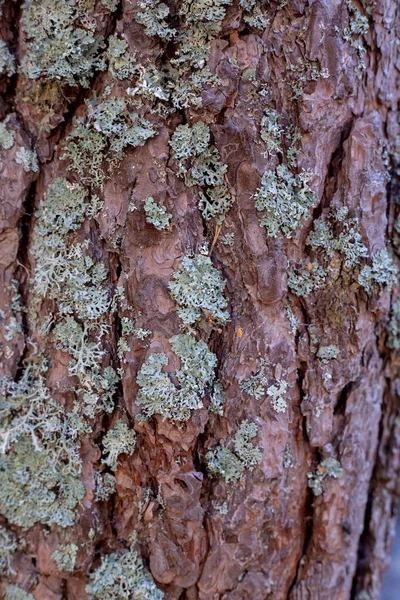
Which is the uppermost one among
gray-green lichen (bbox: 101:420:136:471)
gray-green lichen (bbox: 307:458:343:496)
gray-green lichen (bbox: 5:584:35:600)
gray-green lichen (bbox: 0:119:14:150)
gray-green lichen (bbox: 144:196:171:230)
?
gray-green lichen (bbox: 0:119:14:150)

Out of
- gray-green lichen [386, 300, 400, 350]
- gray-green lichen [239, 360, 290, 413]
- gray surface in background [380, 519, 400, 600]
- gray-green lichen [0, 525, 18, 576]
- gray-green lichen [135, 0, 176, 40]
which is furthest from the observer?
gray surface in background [380, 519, 400, 600]

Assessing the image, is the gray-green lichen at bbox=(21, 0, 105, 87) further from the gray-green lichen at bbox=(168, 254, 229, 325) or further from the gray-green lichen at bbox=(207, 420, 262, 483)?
the gray-green lichen at bbox=(207, 420, 262, 483)

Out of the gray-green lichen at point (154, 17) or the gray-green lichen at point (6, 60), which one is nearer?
the gray-green lichen at point (154, 17)

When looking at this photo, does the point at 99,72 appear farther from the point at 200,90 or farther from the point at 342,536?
the point at 342,536

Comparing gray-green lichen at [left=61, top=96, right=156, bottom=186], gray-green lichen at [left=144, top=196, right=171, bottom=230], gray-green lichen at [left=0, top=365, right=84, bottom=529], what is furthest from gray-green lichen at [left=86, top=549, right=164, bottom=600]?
gray-green lichen at [left=61, top=96, right=156, bottom=186]

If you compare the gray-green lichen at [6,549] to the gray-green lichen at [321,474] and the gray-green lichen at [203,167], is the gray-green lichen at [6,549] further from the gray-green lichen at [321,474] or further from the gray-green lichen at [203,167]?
the gray-green lichen at [203,167]

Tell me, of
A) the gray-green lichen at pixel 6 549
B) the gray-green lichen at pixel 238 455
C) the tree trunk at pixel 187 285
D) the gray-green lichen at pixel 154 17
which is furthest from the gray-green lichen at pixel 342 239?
the gray-green lichen at pixel 6 549
